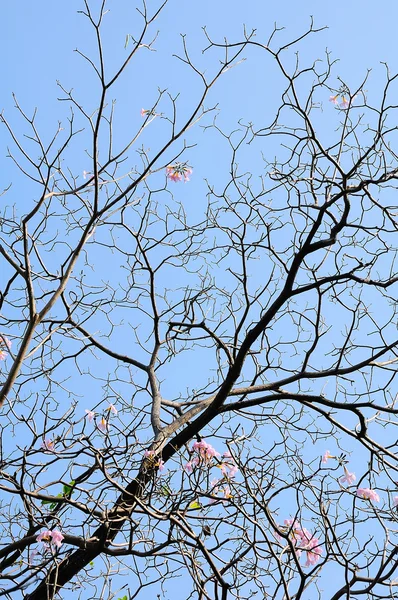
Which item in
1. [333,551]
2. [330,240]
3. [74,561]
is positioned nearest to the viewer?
[333,551]

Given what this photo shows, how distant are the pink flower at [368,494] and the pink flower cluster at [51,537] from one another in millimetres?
1274

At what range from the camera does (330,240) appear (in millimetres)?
3512

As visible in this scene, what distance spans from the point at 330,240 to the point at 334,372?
0.66m

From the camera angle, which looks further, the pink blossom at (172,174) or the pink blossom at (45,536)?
the pink blossom at (172,174)

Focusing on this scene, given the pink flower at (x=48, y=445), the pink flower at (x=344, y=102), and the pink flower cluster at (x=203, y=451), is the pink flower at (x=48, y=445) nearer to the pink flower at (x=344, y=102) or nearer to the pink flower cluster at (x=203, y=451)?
the pink flower cluster at (x=203, y=451)

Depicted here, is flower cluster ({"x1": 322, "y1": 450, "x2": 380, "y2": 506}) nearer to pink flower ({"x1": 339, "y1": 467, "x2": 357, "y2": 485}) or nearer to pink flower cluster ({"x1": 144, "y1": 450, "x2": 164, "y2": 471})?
pink flower ({"x1": 339, "y1": 467, "x2": 357, "y2": 485})

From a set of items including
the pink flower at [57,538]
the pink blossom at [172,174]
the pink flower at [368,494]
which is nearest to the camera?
the pink flower at [57,538]

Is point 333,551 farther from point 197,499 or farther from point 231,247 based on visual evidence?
point 231,247

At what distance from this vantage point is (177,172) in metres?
4.14

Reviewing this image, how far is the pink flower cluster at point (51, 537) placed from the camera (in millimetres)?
3000

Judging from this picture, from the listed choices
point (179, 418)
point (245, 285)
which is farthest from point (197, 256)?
point (179, 418)

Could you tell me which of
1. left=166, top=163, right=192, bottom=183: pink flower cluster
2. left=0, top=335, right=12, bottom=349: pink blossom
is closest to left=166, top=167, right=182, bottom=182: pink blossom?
left=166, top=163, right=192, bottom=183: pink flower cluster

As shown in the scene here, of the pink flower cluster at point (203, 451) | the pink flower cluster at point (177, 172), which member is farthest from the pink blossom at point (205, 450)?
the pink flower cluster at point (177, 172)

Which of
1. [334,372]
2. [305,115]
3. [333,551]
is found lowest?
[333,551]
